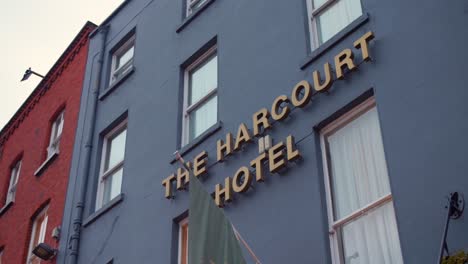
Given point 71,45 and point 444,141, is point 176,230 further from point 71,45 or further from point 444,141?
point 71,45

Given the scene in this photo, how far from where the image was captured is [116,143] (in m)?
16.5

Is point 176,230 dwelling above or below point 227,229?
above

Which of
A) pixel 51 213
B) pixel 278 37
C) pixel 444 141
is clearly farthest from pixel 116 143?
pixel 444 141

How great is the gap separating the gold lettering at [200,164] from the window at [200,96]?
3.03 ft

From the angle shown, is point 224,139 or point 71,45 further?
point 71,45

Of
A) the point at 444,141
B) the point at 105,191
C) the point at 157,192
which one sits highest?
the point at 105,191

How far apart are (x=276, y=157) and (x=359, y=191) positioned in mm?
1548

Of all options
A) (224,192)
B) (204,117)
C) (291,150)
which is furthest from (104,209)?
(291,150)

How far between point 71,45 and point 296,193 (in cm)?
1180

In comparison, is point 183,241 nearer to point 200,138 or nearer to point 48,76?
point 200,138

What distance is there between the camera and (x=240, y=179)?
11.7 meters

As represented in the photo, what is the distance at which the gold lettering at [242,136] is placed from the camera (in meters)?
11.9

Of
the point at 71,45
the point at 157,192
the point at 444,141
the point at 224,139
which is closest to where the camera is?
the point at 444,141

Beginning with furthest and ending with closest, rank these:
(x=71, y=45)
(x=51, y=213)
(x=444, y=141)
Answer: (x=71, y=45) < (x=51, y=213) < (x=444, y=141)
